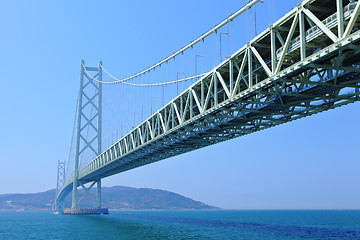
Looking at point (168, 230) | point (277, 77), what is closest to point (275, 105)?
point (277, 77)

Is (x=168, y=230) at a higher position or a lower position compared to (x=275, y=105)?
lower

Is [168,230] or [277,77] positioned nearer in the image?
[277,77]

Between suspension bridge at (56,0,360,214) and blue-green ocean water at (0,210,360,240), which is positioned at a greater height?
suspension bridge at (56,0,360,214)

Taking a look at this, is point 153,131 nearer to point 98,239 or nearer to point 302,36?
point 98,239

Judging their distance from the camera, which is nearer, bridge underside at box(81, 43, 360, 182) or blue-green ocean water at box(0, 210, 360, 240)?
bridge underside at box(81, 43, 360, 182)

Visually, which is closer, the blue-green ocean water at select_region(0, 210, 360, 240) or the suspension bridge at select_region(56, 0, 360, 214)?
the suspension bridge at select_region(56, 0, 360, 214)

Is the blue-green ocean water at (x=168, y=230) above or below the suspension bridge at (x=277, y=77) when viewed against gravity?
below

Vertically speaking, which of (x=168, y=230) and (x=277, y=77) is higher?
(x=277, y=77)

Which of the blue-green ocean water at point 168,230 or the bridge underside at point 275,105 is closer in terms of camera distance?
the bridge underside at point 275,105

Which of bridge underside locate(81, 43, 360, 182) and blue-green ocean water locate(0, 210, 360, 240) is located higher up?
bridge underside locate(81, 43, 360, 182)

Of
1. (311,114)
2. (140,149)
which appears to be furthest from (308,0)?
(140,149)

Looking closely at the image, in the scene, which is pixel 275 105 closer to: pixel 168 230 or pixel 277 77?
pixel 277 77
